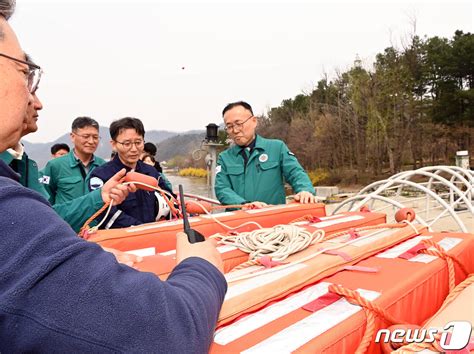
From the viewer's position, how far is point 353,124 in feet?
71.9

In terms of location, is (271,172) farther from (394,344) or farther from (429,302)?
(394,344)

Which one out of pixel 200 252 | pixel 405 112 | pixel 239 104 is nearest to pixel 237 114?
pixel 239 104

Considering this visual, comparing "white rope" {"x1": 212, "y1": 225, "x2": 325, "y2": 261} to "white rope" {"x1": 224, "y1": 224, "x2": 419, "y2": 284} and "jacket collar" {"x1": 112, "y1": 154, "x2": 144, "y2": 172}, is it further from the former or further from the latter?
"jacket collar" {"x1": 112, "y1": 154, "x2": 144, "y2": 172}

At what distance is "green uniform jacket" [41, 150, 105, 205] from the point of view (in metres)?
4.13

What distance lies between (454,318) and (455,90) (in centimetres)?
2196

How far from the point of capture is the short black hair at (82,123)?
13.8 ft

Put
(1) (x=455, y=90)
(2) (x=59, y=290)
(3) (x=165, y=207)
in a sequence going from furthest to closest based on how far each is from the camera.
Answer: (1) (x=455, y=90) < (3) (x=165, y=207) < (2) (x=59, y=290)

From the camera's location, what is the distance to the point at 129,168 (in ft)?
9.62

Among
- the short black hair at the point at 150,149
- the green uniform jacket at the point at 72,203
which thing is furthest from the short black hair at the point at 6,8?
the short black hair at the point at 150,149

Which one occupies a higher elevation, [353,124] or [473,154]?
[353,124]

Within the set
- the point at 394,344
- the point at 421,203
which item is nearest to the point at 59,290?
the point at 394,344

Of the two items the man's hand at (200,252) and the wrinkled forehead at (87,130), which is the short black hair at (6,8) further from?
the wrinkled forehead at (87,130)

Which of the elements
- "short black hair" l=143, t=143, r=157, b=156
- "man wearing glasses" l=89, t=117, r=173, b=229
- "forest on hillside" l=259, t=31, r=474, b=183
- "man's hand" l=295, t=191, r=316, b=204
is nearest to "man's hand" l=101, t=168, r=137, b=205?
"man wearing glasses" l=89, t=117, r=173, b=229

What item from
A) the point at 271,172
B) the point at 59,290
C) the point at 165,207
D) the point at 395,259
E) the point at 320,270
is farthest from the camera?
the point at 271,172
